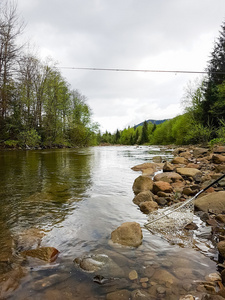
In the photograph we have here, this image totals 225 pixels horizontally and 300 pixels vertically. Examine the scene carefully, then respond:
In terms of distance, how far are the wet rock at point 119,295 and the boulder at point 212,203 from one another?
241 centimetres

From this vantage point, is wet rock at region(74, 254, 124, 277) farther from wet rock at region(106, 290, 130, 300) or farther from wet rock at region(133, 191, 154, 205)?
wet rock at region(133, 191, 154, 205)

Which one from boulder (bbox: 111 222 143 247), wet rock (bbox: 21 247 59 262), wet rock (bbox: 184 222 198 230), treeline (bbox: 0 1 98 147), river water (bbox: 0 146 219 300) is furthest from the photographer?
A: treeline (bbox: 0 1 98 147)

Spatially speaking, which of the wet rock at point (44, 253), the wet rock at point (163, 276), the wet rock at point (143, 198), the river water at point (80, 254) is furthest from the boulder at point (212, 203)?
the wet rock at point (44, 253)

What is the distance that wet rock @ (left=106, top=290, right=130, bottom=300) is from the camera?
1.56 m

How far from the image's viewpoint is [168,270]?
193cm

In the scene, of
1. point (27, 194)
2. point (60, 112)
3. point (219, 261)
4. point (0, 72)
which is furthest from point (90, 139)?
point (219, 261)

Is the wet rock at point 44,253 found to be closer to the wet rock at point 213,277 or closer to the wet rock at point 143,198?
the wet rock at point 213,277

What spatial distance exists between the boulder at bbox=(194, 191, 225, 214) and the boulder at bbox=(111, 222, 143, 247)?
1624mm

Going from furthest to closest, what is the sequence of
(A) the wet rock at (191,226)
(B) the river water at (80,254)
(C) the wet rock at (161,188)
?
(C) the wet rock at (161,188), (A) the wet rock at (191,226), (B) the river water at (80,254)

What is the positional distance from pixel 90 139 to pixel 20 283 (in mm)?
43709

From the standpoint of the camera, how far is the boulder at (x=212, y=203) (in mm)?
3332

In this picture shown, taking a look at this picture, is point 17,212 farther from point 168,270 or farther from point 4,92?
point 4,92

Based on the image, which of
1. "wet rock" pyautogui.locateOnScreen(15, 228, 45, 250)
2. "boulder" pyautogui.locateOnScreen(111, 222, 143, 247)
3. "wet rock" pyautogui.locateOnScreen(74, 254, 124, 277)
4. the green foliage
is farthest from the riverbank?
the green foliage

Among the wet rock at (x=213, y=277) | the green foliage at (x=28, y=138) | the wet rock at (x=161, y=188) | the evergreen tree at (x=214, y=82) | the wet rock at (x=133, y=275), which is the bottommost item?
the wet rock at (x=213, y=277)
